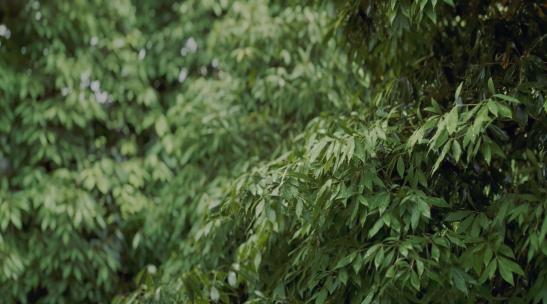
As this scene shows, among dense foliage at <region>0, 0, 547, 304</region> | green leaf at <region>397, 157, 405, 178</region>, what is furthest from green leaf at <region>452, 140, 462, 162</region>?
green leaf at <region>397, 157, 405, 178</region>

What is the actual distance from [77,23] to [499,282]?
8.25 feet

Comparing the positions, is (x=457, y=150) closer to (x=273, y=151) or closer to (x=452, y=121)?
(x=452, y=121)

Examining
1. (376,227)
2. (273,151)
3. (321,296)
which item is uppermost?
(376,227)

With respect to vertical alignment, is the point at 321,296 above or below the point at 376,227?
below

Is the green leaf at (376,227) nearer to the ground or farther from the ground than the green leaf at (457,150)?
nearer to the ground

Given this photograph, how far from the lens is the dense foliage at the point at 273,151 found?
6.94 feet

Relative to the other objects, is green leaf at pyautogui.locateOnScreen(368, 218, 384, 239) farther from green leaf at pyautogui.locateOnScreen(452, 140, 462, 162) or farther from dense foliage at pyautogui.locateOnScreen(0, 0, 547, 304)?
green leaf at pyautogui.locateOnScreen(452, 140, 462, 162)

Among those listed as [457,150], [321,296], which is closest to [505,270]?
[457,150]

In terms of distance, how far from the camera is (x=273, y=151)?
3.59 meters

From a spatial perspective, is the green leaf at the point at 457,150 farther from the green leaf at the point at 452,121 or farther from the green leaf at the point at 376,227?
the green leaf at the point at 376,227

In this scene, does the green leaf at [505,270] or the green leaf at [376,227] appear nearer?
the green leaf at [505,270]

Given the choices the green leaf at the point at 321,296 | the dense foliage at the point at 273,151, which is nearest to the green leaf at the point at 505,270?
the dense foliage at the point at 273,151

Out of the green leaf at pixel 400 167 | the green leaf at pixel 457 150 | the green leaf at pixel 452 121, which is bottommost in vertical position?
the green leaf at pixel 400 167

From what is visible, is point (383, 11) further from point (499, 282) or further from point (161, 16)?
point (161, 16)
